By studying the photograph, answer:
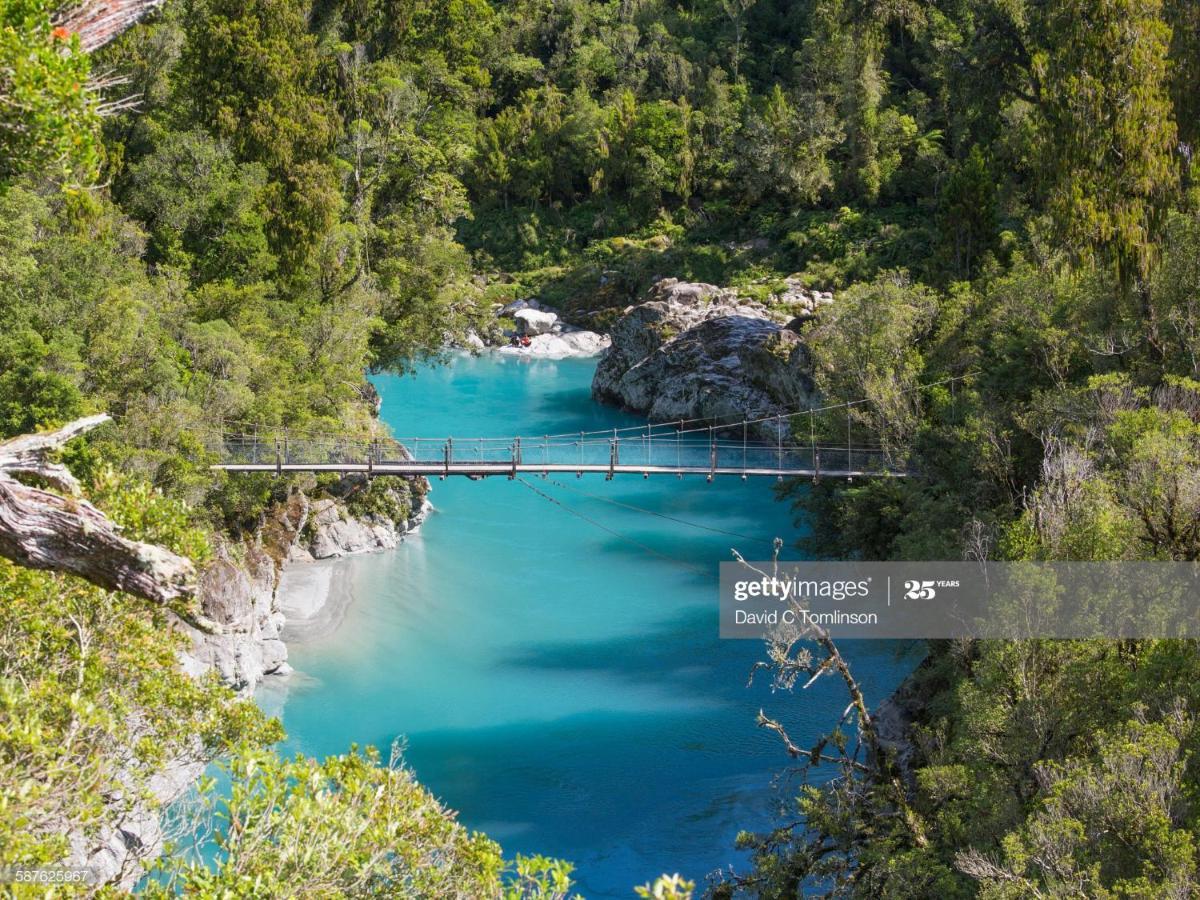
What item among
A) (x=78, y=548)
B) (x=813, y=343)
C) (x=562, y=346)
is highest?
(x=562, y=346)

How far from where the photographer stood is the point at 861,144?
30.4 metres

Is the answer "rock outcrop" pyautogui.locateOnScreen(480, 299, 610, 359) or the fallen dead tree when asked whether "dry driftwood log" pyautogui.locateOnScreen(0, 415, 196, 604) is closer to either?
the fallen dead tree

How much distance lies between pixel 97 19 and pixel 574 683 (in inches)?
386

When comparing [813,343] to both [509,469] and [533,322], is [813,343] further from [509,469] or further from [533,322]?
[533,322]

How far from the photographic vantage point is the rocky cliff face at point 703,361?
69.2 ft

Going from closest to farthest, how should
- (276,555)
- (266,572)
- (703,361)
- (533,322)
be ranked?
Result: (266,572), (276,555), (703,361), (533,322)

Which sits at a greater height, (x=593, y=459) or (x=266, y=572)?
(x=593, y=459)

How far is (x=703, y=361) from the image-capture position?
23.2 meters

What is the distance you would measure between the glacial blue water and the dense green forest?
1.21 meters

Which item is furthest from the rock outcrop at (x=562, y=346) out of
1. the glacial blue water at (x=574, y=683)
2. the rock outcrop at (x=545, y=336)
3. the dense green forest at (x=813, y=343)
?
the glacial blue water at (x=574, y=683)

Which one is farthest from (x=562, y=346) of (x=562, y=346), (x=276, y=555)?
(x=276, y=555)

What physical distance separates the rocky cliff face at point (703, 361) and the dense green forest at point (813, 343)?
8.29ft

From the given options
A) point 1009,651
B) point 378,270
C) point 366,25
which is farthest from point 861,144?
point 1009,651

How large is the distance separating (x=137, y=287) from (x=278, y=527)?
3.57m
